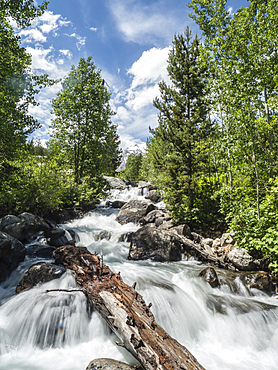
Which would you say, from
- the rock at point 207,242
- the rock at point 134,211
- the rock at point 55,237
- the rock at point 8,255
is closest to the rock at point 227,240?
the rock at point 207,242

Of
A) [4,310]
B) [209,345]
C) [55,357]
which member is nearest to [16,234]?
[4,310]

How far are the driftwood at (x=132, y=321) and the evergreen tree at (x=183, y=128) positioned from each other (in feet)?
22.8

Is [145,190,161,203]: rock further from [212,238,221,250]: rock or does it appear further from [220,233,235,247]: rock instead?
[220,233,235,247]: rock

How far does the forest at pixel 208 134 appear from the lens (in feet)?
25.9

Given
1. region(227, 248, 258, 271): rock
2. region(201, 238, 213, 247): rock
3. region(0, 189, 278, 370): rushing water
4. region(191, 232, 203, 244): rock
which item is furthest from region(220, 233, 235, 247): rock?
region(0, 189, 278, 370): rushing water

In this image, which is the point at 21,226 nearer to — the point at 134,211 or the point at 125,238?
the point at 125,238

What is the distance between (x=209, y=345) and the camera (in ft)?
14.3

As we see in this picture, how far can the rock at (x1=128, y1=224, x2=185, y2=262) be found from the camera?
29.0 feet

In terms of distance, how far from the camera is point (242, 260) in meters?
7.38

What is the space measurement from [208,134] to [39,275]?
11.2 m

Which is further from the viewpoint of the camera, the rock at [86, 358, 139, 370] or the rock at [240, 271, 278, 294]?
the rock at [240, 271, 278, 294]

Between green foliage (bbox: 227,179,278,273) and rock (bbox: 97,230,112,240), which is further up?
green foliage (bbox: 227,179,278,273)

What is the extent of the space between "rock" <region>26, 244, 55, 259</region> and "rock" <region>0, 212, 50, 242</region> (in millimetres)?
896

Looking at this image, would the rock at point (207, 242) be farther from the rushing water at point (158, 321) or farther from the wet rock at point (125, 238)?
the wet rock at point (125, 238)
